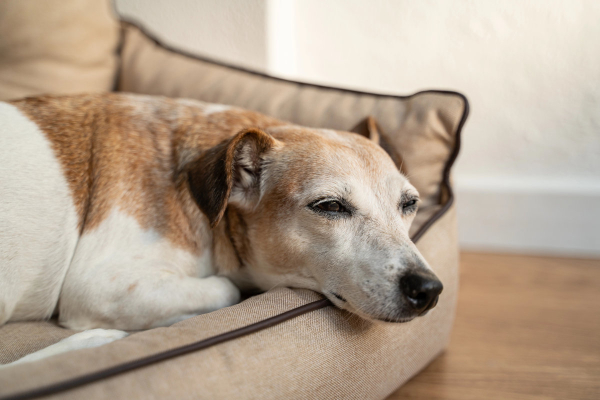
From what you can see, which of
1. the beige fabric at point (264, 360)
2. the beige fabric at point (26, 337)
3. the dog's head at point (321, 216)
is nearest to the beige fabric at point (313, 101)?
the dog's head at point (321, 216)

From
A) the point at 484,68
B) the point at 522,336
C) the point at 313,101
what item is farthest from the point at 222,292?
the point at 484,68

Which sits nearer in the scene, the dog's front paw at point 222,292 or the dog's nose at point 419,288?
the dog's nose at point 419,288

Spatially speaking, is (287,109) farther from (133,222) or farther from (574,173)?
(574,173)

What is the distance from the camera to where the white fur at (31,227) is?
148 cm

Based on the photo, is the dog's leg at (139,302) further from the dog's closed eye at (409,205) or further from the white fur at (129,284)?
the dog's closed eye at (409,205)

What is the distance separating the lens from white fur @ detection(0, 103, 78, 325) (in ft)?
4.86

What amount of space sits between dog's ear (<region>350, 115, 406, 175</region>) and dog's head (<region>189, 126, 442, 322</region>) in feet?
0.86

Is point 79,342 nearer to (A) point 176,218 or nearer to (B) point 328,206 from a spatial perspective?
(A) point 176,218

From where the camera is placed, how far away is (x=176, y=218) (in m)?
1.59

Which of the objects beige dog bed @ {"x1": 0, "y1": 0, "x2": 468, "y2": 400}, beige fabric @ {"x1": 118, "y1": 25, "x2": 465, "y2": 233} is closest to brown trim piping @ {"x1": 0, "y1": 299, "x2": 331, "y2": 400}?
beige dog bed @ {"x1": 0, "y1": 0, "x2": 468, "y2": 400}

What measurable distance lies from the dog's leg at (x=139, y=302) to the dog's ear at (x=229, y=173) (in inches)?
Result: 10.0

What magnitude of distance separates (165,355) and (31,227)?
2.57 feet

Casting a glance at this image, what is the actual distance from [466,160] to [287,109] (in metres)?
1.53

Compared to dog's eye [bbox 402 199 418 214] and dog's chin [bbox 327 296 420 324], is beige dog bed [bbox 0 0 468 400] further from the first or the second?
dog's eye [bbox 402 199 418 214]
